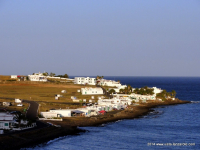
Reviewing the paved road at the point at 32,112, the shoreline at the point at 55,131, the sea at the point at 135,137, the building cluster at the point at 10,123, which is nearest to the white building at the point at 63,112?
the shoreline at the point at 55,131

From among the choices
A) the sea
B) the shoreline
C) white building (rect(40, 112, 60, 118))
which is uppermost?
white building (rect(40, 112, 60, 118))

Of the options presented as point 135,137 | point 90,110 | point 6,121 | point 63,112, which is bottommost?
point 135,137

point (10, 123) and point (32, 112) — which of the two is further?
point (32, 112)

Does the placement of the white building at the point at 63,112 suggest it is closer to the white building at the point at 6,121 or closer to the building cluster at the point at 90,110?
the building cluster at the point at 90,110

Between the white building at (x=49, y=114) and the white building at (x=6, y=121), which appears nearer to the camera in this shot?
the white building at (x=6, y=121)

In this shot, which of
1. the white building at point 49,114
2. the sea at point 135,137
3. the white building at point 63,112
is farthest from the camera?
the white building at point 63,112

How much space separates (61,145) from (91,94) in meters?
65.6

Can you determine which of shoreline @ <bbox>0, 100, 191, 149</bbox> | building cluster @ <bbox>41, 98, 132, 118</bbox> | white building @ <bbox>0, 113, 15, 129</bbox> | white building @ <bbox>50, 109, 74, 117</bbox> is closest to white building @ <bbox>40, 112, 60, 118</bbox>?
building cluster @ <bbox>41, 98, 132, 118</bbox>

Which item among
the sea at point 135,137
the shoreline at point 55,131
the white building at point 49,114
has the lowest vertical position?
the sea at point 135,137

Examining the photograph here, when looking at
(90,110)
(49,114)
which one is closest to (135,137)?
(49,114)

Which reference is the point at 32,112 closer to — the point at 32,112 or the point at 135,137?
the point at 32,112

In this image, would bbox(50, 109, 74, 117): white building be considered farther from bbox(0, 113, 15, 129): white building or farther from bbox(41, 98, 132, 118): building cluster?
bbox(0, 113, 15, 129): white building

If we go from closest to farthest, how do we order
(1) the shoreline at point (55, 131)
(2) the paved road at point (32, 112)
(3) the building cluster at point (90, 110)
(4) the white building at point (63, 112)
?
(1) the shoreline at point (55, 131)
(2) the paved road at point (32, 112)
(3) the building cluster at point (90, 110)
(4) the white building at point (63, 112)

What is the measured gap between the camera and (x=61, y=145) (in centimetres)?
4850
